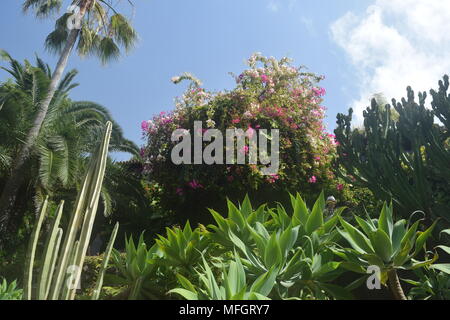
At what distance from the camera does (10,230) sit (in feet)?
37.1

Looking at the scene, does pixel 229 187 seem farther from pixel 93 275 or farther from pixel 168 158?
pixel 93 275

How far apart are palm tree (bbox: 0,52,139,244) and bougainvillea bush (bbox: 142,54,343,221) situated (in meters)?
2.36

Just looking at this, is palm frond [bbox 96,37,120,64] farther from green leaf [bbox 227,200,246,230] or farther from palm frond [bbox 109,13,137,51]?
green leaf [bbox 227,200,246,230]

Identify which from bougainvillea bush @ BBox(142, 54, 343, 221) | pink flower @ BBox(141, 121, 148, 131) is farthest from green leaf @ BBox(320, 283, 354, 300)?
pink flower @ BBox(141, 121, 148, 131)

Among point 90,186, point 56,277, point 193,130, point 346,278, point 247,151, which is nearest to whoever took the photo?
point 56,277

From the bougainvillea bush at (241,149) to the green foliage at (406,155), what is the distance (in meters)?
2.27

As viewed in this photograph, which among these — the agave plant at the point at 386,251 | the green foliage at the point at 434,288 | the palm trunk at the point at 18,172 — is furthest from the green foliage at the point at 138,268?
the palm trunk at the point at 18,172

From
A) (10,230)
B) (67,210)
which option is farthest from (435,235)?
(10,230)

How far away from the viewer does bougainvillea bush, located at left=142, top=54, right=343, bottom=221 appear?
7903 mm

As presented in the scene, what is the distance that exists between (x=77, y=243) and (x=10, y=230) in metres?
10.7

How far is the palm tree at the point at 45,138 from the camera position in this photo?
10.0 metres

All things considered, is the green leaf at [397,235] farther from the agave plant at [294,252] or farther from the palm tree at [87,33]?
the palm tree at [87,33]

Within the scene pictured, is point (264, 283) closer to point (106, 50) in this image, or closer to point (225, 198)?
point (225, 198)

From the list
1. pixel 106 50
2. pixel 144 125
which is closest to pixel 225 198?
pixel 144 125
